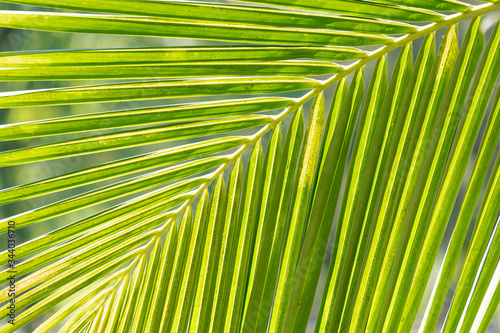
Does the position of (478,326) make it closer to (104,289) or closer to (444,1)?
(444,1)

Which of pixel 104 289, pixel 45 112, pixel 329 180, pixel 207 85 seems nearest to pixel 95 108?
pixel 45 112

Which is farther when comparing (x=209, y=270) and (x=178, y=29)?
(x=209, y=270)

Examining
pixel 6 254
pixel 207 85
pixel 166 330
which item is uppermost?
pixel 207 85

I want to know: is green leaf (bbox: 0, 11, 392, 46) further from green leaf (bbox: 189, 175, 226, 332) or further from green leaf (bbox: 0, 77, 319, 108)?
green leaf (bbox: 189, 175, 226, 332)

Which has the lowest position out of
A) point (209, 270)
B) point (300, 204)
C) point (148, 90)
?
point (209, 270)

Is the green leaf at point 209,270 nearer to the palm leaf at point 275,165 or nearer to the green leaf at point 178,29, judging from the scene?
the palm leaf at point 275,165

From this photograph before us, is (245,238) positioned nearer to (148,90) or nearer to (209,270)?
(209,270)

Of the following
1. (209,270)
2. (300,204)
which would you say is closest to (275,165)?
(300,204)

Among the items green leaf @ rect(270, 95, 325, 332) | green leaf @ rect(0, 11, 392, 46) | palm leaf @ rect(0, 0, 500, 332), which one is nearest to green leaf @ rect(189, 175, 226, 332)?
palm leaf @ rect(0, 0, 500, 332)

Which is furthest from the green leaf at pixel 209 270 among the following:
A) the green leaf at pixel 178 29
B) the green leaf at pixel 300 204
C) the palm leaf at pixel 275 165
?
the green leaf at pixel 178 29
